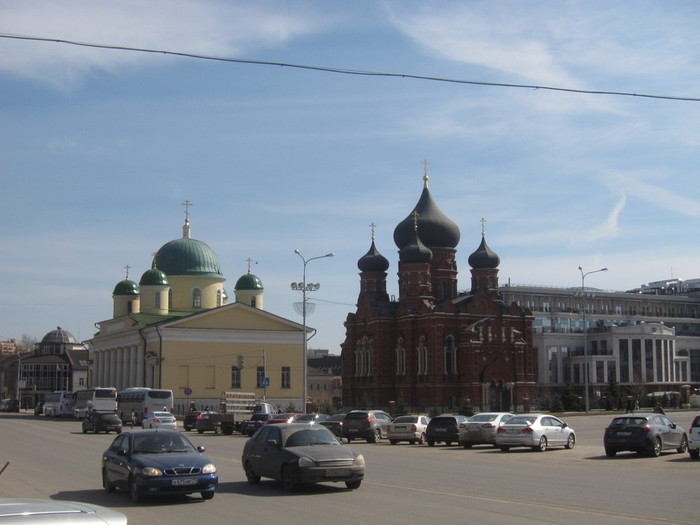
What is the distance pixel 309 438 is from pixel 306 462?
1.10 meters

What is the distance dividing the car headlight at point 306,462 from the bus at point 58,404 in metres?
61.0

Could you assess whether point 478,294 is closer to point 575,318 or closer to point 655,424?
point 575,318

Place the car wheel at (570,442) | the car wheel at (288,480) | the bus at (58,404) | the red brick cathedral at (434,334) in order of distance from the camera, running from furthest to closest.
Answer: the red brick cathedral at (434,334) < the bus at (58,404) < the car wheel at (570,442) < the car wheel at (288,480)

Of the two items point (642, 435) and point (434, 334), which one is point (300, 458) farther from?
point (434, 334)

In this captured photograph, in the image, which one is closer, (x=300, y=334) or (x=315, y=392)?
(x=300, y=334)

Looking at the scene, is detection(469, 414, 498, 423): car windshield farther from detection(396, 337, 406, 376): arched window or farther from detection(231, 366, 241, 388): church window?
detection(396, 337, 406, 376): arched window

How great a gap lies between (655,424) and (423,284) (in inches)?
2066

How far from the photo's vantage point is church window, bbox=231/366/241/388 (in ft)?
241

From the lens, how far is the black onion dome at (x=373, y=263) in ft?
279

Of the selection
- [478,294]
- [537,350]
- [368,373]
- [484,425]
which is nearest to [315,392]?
[537,350]

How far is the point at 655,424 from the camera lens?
25.8 meters

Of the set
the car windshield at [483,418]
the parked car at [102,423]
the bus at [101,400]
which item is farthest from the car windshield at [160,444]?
the bus at [101,400]

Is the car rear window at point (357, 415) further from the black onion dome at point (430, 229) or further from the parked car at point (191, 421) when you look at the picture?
the black onion dome at point (430, 229)

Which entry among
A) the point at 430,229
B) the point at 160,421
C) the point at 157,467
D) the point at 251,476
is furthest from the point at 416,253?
the point at 157,467
